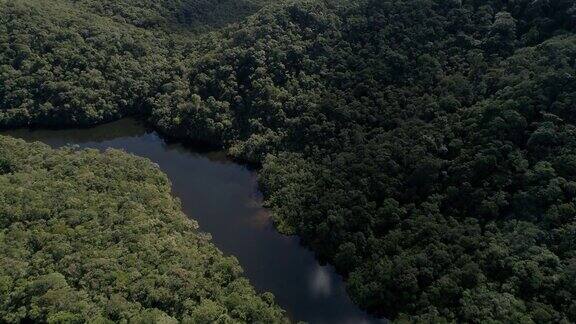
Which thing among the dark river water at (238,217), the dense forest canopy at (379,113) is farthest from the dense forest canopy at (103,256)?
the dense forest canopy at (379,113)

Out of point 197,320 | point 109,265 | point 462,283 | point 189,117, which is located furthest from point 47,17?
point 462,283

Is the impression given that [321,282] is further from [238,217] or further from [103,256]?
[103,256]

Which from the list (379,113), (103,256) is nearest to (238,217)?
(103,256)

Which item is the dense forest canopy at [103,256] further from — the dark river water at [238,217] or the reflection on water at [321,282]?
the reflection on water at [321,282]

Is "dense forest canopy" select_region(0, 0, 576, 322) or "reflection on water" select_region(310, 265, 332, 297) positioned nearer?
"dense forest canopy" select_region(0, 0, 576, 322)

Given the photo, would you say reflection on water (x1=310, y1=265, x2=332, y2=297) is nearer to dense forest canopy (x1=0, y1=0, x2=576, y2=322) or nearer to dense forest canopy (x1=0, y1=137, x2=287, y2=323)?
dense forest canopy (x1=0, y1=0, x2=576, y2=322)

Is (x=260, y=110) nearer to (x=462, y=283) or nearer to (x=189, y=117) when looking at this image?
(x=189, y=117)

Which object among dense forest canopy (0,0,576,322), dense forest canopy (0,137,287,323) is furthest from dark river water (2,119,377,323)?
dense forest canopy (0,137,287,323)
